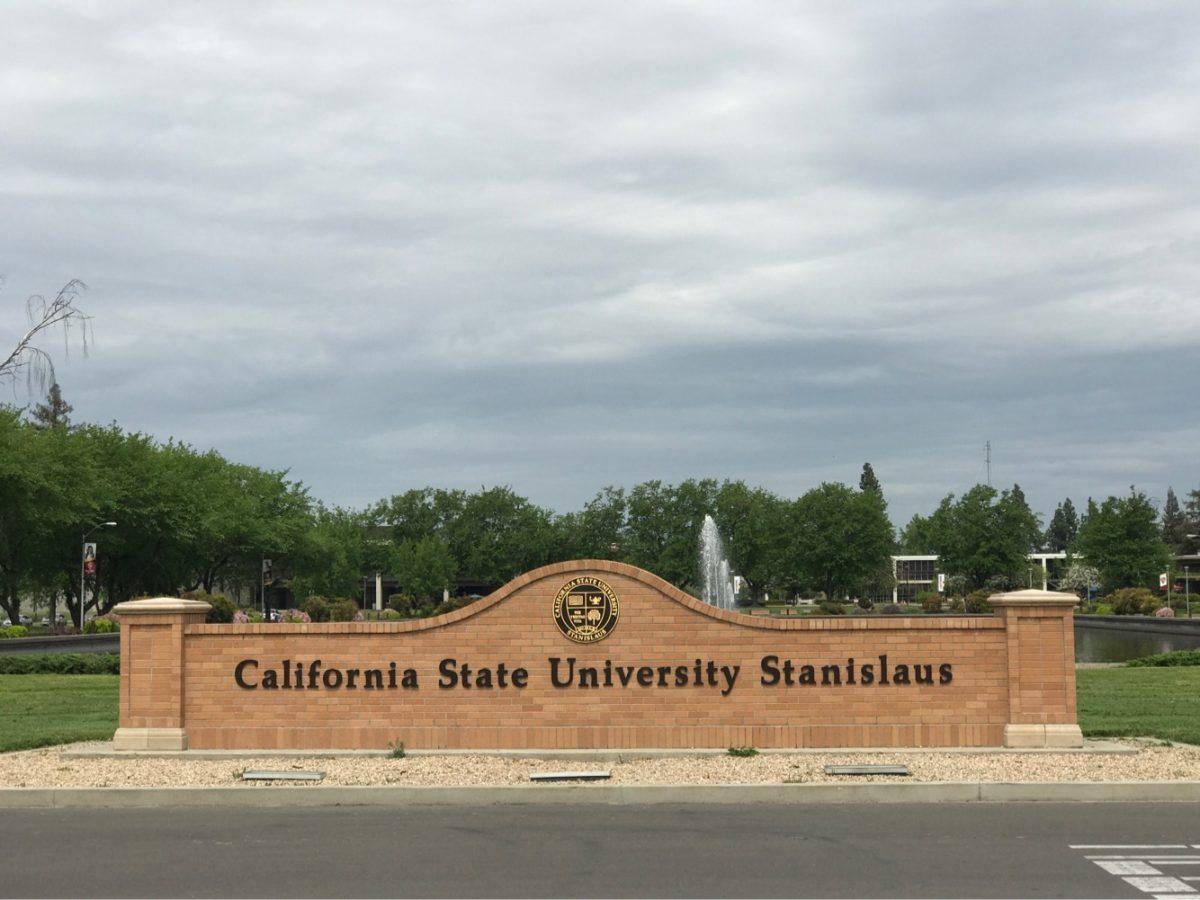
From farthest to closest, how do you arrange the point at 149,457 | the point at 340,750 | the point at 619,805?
the point at 149,457 < the point at 340,750 < the point at 619,805

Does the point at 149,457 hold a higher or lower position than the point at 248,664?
higher

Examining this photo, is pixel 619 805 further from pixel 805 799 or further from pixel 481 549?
pixel 481 549

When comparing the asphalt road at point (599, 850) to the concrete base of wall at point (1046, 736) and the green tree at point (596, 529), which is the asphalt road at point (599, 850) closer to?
the concrete base of wall at point (1046, 736)

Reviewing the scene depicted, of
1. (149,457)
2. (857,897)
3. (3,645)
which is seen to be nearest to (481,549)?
(149,457)

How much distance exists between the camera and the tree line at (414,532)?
58.8m

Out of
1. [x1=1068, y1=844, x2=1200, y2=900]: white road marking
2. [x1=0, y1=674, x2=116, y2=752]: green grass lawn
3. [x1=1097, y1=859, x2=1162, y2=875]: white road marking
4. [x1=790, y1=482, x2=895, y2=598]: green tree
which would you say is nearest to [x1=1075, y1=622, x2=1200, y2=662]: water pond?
[x1=0, y1=674, x2=116, y2=752]: green grass lawn

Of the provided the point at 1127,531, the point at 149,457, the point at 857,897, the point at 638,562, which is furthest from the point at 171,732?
the point at 638,562

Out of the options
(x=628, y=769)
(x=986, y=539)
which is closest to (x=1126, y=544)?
(x=986, y=539)

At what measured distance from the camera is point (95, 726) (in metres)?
18.0

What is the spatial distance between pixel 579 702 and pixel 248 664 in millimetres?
3865

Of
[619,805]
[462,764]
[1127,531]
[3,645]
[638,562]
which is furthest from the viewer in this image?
[638,562]

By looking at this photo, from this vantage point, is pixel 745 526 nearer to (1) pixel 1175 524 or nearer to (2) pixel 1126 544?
(2) pixel 1126 544

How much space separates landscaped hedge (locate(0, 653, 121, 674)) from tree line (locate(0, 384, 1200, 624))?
19578 millimetres

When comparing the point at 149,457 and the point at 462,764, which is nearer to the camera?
the point at 462,764
